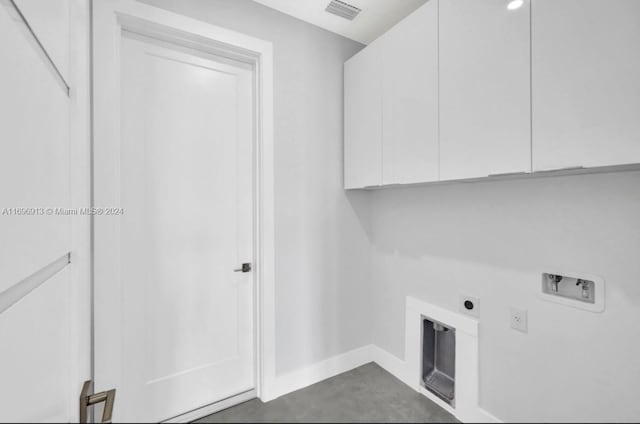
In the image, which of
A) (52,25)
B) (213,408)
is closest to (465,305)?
(213,408)

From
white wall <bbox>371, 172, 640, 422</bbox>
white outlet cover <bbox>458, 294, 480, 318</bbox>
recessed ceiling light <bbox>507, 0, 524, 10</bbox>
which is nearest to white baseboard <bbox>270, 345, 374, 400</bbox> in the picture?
white wall <bbox>371, 172, 640, 422</bbox>

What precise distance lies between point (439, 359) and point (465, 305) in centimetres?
52

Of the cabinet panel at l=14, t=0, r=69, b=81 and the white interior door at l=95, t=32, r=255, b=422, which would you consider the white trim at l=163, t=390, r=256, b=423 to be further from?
the cabinet panel at l=14, t=0, r=69, b=81

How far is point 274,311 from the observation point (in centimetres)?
184

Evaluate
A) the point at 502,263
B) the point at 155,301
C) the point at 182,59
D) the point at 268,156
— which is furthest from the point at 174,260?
the point at 502,263

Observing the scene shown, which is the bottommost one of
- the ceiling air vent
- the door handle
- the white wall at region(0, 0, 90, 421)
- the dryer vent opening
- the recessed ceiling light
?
the dryer vent opening

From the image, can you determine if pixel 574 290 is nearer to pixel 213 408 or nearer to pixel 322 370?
pixel 322 370

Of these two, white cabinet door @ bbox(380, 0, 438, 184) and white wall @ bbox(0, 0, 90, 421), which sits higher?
white cabinet door @ bbox(380, 0, 438, 184)

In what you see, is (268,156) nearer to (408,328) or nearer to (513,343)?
(408,328)

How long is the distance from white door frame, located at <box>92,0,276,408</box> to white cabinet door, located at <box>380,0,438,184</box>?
75 centimetres

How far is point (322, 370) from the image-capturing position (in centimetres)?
203

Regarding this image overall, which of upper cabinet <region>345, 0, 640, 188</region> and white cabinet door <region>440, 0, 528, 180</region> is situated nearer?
upper cabinet <region>345, 0, 640, 188</region>

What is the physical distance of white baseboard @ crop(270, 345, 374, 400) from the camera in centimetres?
187

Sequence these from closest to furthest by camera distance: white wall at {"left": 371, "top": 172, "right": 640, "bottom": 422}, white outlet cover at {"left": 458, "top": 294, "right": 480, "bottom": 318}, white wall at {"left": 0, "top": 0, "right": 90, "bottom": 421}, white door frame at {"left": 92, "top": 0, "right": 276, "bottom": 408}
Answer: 1. white wall at {"left": 0, "top": 0, "right": 90, "bottom": 421}
2. white wall at {"left": 371, "top": 172, "right": 640, "bottom": 422}
3. white door frame at {"left": 92, "top": 0, "right": 276, "bottom": 408}
4. white outlet cover at {"left": 458, "top": 294, "right": 480, "bottom": 318}
